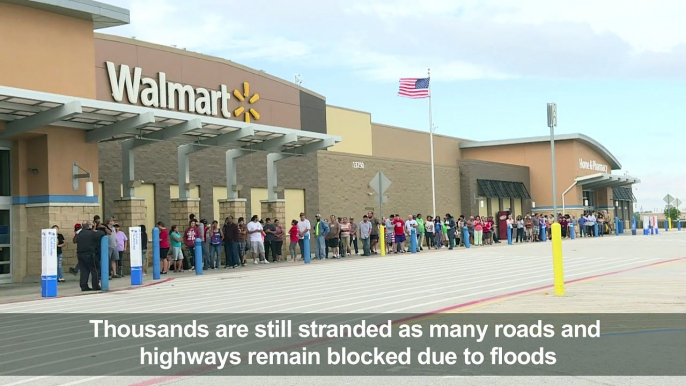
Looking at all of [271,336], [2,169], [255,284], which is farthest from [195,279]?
[271,336]

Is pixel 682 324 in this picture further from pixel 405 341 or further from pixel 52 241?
pixel 52 241

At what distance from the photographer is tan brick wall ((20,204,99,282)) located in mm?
21625

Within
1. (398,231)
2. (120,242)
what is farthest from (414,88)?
(120,242)

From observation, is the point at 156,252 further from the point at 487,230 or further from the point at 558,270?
the point at 487,230

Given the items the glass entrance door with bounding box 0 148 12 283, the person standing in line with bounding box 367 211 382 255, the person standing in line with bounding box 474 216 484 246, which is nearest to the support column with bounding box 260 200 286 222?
the person standing in line with bounding box 367 211 382 255

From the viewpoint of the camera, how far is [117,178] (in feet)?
86.5

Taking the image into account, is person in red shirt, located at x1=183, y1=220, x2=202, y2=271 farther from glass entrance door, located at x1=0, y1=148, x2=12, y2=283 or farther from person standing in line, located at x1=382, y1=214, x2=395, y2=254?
person standing in line, located at x1=382, y1=214, x2=395, y2=254

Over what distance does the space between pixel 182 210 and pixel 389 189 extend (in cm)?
1847

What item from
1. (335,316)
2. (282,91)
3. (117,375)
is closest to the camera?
(117,375)

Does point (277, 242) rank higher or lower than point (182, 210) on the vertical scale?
lower

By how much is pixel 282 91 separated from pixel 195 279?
1571 centimetres

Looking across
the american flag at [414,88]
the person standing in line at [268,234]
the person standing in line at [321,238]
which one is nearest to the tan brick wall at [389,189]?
the american flag at [414,88]

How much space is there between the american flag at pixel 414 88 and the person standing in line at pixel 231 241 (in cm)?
1879

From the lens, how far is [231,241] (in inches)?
1022
